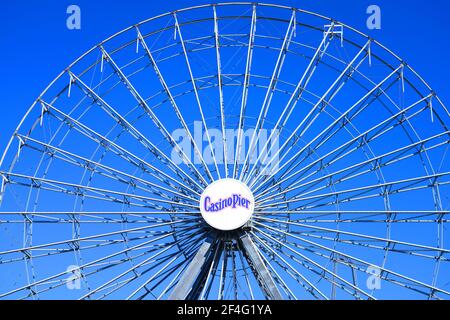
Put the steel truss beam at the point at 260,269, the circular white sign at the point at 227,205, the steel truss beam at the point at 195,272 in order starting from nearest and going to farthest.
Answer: the steel truss beam at the point at 260,269 → the steel truss beam at the point at 195,272 → the circular white sign at the point at 227,205

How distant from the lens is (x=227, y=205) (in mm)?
37750

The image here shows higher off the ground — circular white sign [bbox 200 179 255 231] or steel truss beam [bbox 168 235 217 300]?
circular white sign [bbox 200 179 255 231]

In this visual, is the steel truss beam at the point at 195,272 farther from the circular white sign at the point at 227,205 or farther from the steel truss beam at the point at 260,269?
the steel truss beam at the point at 260,269

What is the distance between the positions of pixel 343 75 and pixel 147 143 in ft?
33.8

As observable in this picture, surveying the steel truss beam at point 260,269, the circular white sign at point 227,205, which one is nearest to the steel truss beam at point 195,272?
the circular white sign at point 227,205

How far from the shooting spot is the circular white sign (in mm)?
37312

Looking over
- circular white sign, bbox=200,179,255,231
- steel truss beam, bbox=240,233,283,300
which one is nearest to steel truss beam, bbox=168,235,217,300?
circular white sign, bbox=200,179,255,231

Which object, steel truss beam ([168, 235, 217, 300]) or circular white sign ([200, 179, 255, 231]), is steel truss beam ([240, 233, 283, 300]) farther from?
steel truss beam ([168, 235, 217, 300])

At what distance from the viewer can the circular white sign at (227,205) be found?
1469 inches

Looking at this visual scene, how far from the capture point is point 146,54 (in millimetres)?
42844
